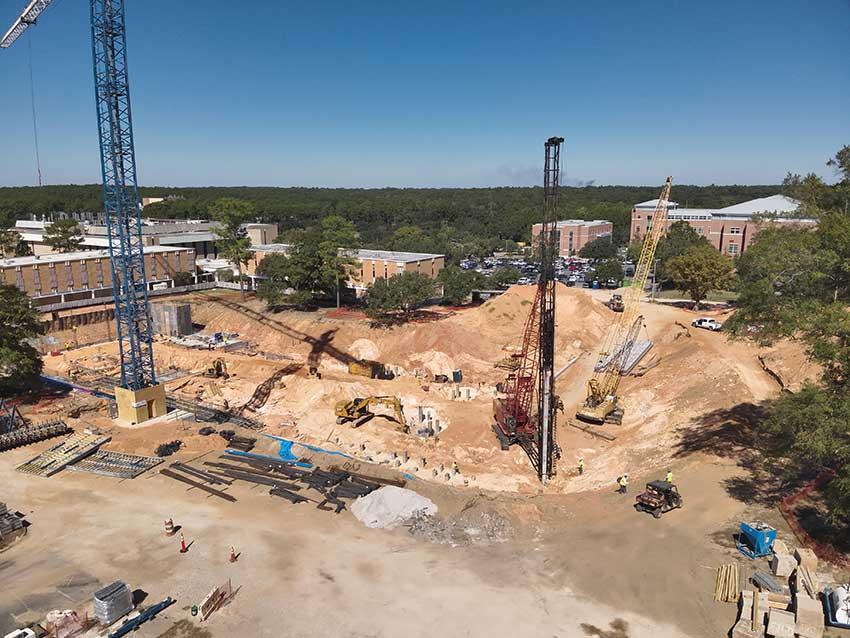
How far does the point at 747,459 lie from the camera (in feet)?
95.3

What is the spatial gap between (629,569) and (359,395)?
23745mm

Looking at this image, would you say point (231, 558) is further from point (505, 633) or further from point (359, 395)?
point (359, 395)

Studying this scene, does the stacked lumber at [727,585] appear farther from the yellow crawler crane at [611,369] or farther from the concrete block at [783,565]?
the yellow crawler crane at [611,369]

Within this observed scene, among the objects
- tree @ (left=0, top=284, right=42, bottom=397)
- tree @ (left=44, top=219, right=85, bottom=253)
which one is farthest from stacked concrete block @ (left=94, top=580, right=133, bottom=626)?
tree @ (left=44, top=219, right=85, bottom=253)

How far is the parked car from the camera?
176 feet

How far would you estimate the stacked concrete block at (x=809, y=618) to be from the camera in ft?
57.0

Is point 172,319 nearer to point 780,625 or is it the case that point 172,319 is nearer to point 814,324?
point 814,324

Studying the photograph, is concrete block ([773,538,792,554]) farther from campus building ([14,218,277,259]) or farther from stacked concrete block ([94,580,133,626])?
campus building ([14,218,277,259])

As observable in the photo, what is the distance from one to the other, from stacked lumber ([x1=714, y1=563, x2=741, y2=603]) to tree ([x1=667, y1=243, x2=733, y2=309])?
154 feet

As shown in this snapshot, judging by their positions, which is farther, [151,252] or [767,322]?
[151,252]

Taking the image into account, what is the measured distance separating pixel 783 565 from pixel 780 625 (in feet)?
11.9

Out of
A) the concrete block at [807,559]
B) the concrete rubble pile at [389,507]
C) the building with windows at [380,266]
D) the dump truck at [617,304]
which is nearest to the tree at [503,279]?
the building with windows at [380,266]

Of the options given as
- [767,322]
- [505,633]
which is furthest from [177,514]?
[767,322]

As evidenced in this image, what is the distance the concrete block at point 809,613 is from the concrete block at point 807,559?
2230 millimetres
